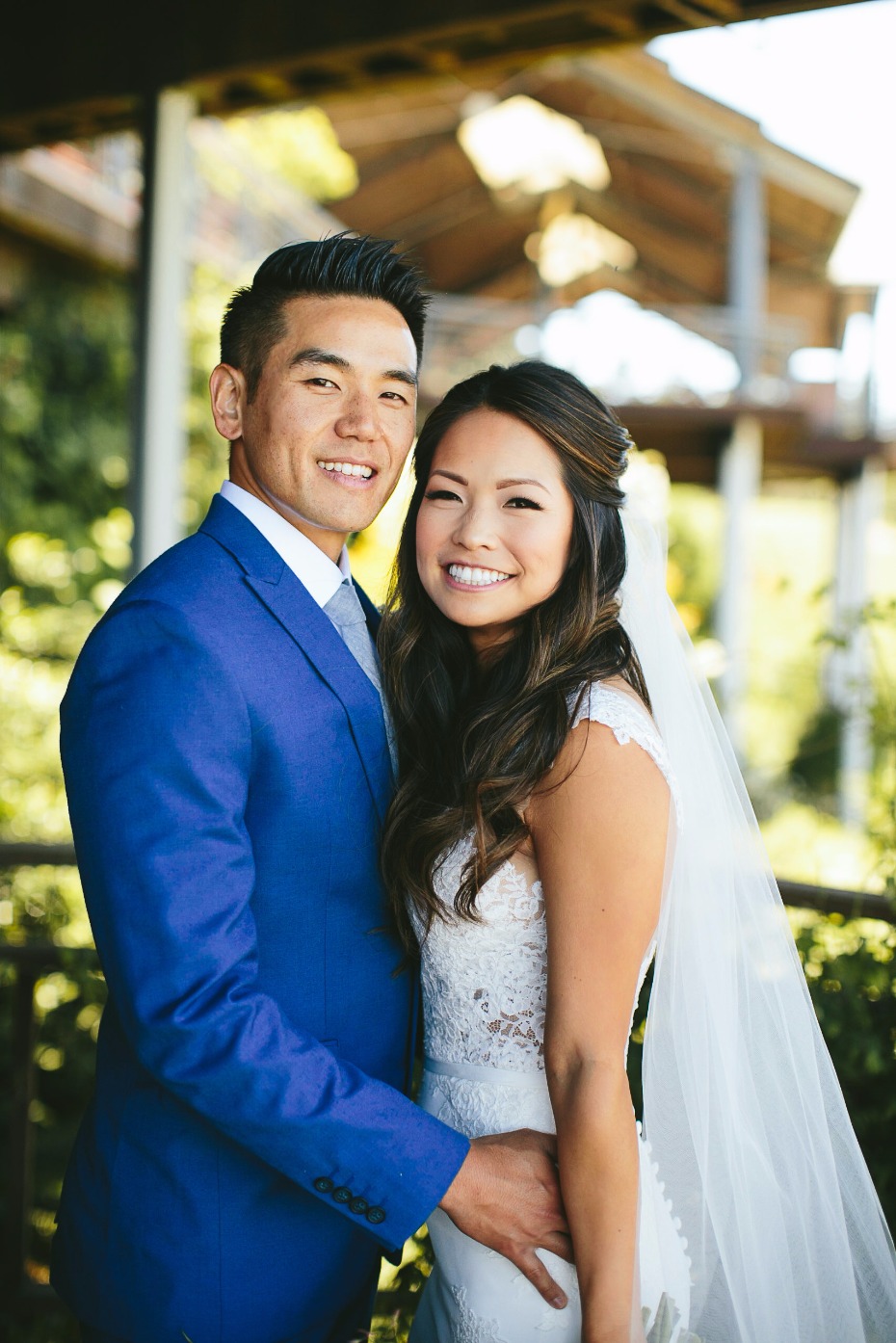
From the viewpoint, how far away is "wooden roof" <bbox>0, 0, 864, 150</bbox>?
3.21m

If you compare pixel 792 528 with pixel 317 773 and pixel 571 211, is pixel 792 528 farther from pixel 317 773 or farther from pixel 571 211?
pixel 317 773

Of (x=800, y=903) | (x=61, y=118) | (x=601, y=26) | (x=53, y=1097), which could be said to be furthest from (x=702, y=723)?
(x=61, y=118)

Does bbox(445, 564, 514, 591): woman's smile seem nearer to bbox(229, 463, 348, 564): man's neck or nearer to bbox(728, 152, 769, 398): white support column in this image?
bbox(229, 463, 348, 564): man's neck

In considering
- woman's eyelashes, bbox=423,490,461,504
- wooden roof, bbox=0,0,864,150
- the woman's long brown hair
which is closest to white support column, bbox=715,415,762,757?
wooden roof, bbox=0,0,864,150

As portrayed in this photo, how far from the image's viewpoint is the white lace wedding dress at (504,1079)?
5.40 feet

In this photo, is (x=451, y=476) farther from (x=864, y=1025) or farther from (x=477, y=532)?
(x=864, y=1025)

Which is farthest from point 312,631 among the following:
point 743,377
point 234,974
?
point 743,377

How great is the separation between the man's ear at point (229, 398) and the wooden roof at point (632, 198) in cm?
858

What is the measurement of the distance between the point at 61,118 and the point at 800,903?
3823 millimetres

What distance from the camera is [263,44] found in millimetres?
3676

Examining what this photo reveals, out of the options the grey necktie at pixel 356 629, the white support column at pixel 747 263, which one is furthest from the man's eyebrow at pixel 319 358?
the white support column at pixel 747 263

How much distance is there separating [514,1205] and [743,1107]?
41cm

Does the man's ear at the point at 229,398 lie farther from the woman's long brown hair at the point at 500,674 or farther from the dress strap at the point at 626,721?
the dress strap at the point at 626,721

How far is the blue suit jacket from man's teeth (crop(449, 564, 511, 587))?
0.26 meters
